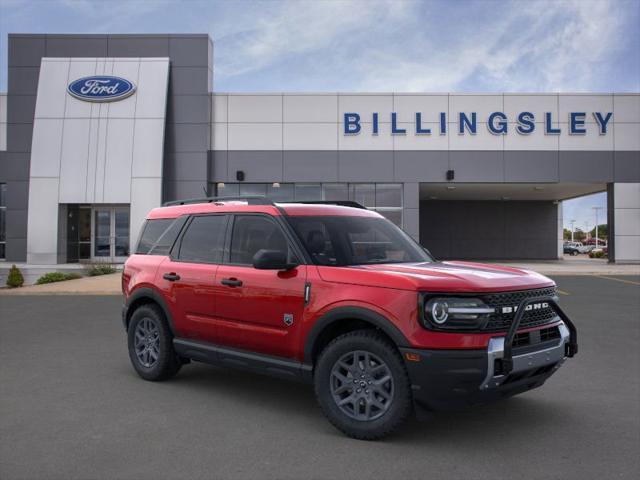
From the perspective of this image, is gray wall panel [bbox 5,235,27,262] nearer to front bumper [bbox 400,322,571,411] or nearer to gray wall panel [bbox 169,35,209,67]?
gray wall panel [bbox 169,35,209,67]

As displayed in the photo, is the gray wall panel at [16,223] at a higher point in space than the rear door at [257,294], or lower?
higher

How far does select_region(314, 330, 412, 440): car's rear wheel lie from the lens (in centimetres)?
404

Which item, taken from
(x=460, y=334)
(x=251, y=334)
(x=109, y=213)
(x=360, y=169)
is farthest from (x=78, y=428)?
(x=109, y=213)

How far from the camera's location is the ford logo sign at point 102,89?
88.3 ft

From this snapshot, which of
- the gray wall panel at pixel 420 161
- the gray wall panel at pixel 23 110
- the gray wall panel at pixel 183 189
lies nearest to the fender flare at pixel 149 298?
the gray wall panel at pixel 183 189

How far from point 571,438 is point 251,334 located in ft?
8.71

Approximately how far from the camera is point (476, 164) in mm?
27531

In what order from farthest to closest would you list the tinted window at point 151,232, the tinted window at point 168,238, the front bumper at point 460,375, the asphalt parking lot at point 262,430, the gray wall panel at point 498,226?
the gray wall panel at point 498,226 < the tinted window at point 151,232 < the tinted window at point 168,238 < the front bumper at point 460,375 < the asphalt parking lot at point 262,430

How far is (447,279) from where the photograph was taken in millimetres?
4035

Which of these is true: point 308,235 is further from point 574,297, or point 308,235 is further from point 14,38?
point 14,38

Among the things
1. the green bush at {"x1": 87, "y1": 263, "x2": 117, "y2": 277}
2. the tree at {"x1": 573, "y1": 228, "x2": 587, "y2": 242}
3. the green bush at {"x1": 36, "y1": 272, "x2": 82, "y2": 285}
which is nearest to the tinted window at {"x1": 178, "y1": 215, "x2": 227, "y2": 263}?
the green bush at {"x1": 36, "y1": 272, "x2": 82, "y2": 285}

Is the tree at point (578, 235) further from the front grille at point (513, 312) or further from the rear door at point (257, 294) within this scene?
the rear door at point (257, 294)

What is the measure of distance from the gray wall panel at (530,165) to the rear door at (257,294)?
2444 cm

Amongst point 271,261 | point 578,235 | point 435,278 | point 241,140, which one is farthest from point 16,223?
point 578,235
